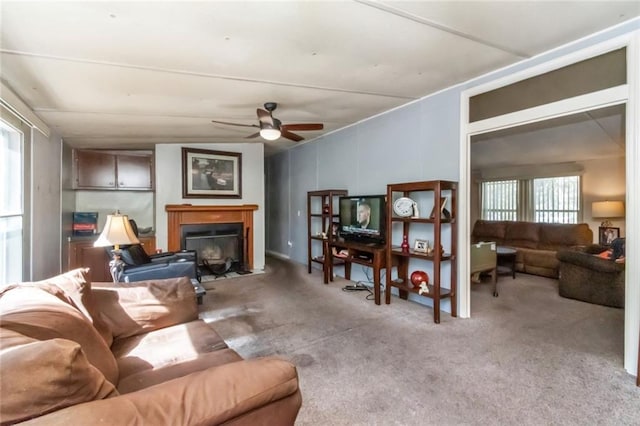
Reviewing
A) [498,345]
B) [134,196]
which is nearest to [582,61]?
[498,345]

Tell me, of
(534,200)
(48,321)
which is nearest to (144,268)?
(48,321)

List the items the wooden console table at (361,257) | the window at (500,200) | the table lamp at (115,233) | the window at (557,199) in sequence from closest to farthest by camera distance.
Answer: the table lamp at (115,233) < the wooden console table at (361,257) < the window at (557,199) < the window at (500,200)

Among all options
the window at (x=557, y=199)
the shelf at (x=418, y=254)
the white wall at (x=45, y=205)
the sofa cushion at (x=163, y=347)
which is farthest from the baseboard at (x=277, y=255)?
the window at (x=557, y=199)

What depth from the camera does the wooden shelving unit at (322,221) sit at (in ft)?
16.0

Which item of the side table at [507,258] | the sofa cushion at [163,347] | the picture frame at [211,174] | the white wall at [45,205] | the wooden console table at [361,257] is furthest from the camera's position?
the picture frame at [211,174]

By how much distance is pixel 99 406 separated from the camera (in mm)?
824

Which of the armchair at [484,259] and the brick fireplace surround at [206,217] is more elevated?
the brick fireplace surround at [206,217]

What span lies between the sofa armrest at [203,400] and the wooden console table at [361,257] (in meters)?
2.78

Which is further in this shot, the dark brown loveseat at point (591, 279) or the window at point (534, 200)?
the window at point (534, 200)

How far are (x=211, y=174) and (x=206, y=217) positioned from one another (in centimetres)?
77

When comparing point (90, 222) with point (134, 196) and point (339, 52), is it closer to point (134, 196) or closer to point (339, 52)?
point (134, 196)

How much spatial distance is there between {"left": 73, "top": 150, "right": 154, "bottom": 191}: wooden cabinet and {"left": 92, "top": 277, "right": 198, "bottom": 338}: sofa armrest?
4268mm

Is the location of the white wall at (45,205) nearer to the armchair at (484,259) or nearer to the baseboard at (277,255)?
the baseboard at (277,255)

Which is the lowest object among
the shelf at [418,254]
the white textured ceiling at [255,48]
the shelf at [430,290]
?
the shelf at [430,290]
